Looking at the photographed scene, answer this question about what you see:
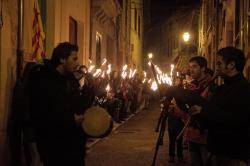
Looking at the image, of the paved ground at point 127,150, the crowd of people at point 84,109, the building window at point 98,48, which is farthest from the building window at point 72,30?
the crowd of people at point 84,109

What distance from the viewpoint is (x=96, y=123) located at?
197 inches

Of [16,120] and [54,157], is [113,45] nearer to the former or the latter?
[16,120]

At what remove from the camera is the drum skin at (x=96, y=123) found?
16.1 feet

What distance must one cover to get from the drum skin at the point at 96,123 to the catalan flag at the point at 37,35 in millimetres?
4879

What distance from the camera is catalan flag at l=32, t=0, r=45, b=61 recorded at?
9.88 metres

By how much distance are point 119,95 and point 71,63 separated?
14.9 meters

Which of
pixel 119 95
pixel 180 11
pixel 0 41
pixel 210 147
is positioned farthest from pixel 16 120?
pixel 180 11

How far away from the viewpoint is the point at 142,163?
1008cm

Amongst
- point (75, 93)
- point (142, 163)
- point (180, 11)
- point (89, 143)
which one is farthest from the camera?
point (180, 11)

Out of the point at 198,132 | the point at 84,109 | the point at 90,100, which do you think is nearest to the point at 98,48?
the point at 198,132

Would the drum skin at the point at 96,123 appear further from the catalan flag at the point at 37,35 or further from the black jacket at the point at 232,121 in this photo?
the catalan flag at the point at 37,35

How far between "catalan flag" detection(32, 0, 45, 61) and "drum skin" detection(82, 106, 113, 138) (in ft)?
16.0

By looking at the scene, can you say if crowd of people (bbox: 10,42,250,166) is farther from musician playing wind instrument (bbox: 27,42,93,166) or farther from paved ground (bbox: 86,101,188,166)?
paved ground (bbox: 86,101,188,166)

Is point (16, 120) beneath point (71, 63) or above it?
beneath
